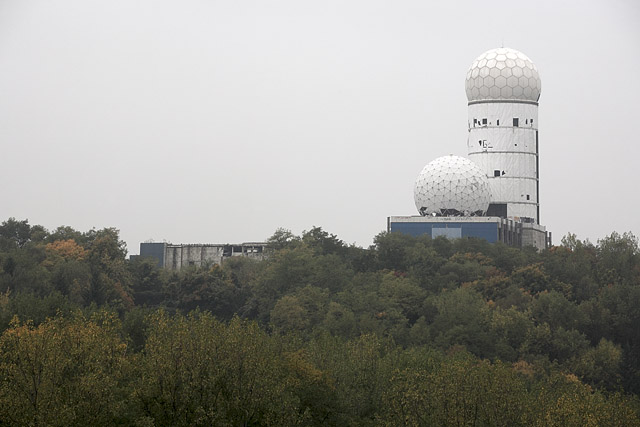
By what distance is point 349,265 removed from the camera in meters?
83.8

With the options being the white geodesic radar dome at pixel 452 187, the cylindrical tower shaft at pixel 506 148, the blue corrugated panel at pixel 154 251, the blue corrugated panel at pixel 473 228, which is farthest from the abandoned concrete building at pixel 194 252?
the cylindrical tower shaft at pixel 506 148

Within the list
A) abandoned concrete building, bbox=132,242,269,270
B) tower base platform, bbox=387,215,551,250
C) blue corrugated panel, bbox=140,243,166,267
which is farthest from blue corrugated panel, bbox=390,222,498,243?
blue corrugated panel, bbox=140,243,166,267

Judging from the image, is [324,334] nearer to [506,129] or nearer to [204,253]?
[506,129]

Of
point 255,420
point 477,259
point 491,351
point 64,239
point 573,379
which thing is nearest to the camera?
point 255,420

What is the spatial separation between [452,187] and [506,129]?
295 inches

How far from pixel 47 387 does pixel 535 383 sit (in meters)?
22.8

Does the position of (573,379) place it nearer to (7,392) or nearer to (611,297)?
(611,297)

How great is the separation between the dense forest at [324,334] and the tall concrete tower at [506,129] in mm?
7019

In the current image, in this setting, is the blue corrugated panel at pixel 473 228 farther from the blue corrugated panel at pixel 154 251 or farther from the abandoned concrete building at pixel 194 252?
the blue corrugated panel at pixel 154 251

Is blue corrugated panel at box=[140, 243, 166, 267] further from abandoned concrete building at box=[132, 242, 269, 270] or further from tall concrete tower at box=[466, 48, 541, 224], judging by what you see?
tall concrete tower at box=[466, 48, 541, 224]

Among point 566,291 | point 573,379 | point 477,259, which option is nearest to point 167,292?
point 477,259

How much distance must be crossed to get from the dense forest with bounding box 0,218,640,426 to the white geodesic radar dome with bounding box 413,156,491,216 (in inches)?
113

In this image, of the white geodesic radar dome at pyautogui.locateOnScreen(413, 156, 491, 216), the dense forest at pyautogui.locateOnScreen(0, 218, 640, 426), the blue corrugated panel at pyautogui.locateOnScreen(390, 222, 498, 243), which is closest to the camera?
the dense forest at pyautogui.locateOnScreen(0, 218, 640, 426)

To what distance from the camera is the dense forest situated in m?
43.7
